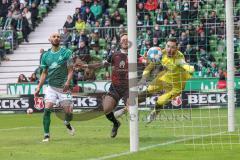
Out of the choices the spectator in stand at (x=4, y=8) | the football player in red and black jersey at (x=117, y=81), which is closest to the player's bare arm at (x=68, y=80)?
the football player in red and black jersey at (x=117, y=81)

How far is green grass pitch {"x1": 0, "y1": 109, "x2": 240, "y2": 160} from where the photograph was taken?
13.5 meters

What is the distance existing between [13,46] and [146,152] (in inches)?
1061

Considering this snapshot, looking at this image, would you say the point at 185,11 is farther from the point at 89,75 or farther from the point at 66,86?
the point at 89,75

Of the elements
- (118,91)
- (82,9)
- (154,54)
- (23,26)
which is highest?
(82,9)

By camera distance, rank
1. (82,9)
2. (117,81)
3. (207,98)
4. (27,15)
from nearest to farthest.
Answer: (117,81) → (207,98) → (82,9) → (27,15)

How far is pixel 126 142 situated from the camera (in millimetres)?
16266

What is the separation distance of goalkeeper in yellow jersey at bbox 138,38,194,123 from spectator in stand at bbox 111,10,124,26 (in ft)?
50.8

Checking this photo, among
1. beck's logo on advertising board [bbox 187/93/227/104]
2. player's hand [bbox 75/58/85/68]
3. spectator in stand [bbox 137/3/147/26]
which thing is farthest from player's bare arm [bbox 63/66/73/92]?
beck's logo on advertising board [bbox 187/93/227/104]

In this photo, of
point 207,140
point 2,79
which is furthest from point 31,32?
point 207,140

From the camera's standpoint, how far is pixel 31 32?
137 ft

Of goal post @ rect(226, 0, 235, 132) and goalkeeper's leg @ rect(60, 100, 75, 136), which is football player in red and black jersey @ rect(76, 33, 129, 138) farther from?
goal post @ rect(226, 0, 235, 132)

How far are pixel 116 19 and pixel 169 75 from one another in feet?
53.9

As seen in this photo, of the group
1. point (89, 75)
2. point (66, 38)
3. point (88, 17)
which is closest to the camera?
point (89, 75)

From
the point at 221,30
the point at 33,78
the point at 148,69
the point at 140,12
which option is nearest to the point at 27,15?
the point at 33,78
